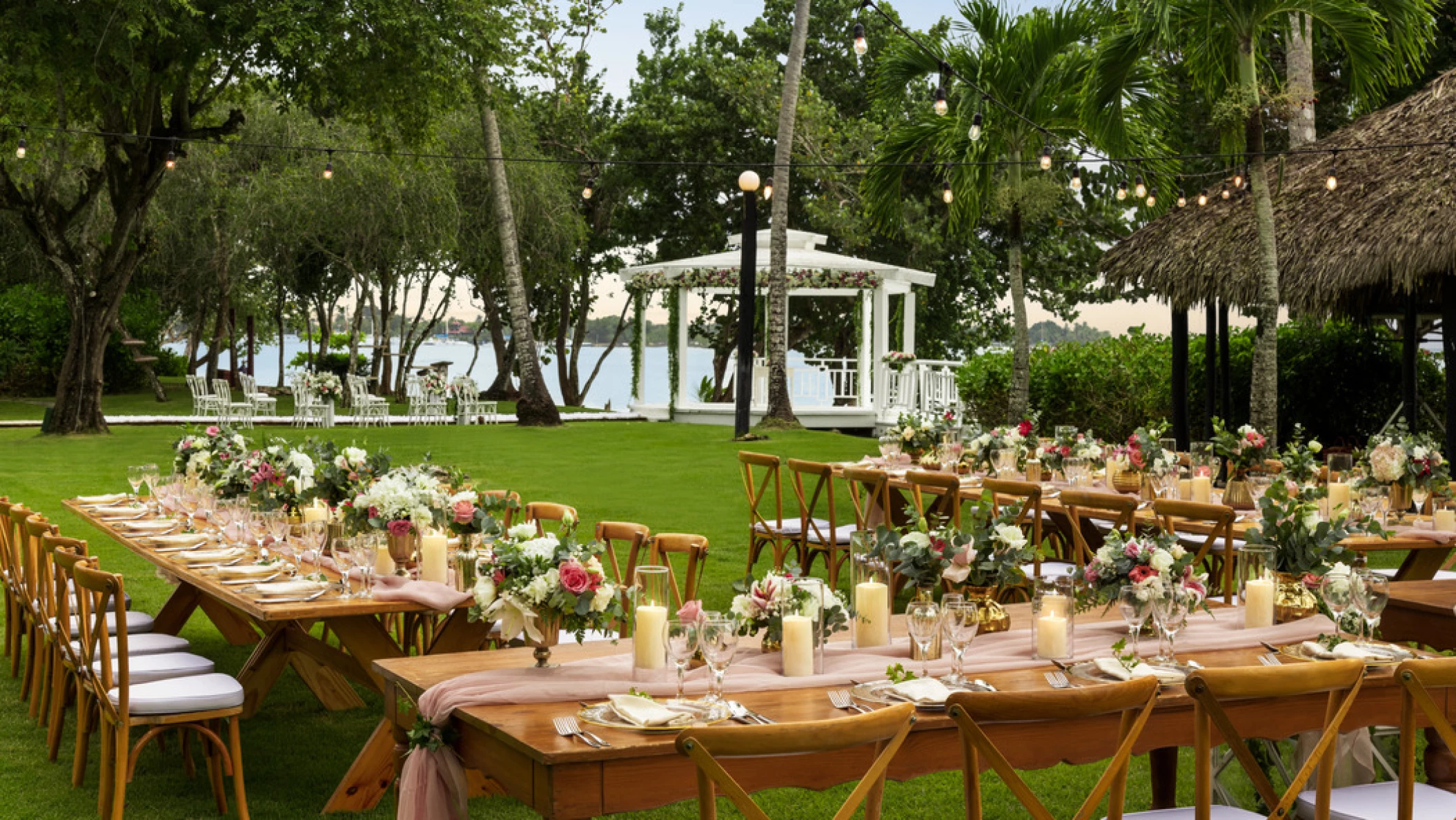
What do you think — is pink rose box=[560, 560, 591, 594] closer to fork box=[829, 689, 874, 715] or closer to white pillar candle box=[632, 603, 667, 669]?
white pillar candle box=[632, 603, 667, 669]

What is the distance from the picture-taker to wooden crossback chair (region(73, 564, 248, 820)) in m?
4.21

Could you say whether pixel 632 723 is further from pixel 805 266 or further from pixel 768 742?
pixel 805 266

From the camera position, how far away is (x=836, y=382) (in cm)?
2705

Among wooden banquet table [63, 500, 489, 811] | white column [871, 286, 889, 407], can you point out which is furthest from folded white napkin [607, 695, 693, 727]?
white column [871, 286, 889, 407]

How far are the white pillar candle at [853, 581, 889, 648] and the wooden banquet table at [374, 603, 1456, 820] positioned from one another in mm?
191

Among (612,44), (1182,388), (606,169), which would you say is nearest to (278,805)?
(1182,388)

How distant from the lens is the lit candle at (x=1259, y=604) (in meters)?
3.94

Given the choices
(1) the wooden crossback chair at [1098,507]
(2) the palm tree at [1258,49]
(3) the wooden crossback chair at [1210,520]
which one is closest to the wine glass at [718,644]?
(3) the wooden crossback chair at [1210,520]

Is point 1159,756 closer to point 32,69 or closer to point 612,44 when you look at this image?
point 32,69

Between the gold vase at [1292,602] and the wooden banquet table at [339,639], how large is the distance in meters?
2.34

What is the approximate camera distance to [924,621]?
11.0 feet

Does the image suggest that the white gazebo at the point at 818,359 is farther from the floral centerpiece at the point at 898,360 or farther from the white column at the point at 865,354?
the floral centerpiece at the point at 898,360

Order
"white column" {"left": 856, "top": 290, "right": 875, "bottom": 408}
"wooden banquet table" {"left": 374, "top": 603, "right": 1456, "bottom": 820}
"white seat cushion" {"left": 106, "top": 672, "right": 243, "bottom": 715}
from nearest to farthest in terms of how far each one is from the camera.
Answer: "wooden banquet table" {"left": 374, "top": 603, "right": 1456, "bottom": 820} → "white seat cushion" {"left": 106, "top": 672, "right": 243, "bottom": 715} → "white column" {"left": 856, "top": 290, "right": 875, "bottom": 408}

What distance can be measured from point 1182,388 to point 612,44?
862 inches
